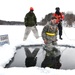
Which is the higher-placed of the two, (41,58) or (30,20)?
(30,20)

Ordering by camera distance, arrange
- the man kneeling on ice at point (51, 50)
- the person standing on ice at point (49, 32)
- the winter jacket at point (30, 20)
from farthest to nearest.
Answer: the winter jacket at point (30, 20) → the person standing on ice at point (49, 32) → the man kneeling on ice at point (51, 50)

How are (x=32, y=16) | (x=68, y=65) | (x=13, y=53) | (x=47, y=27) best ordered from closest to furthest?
1. (x=68, y=65)
2. (x=13, y=53)
3. (x=47, y=27)
4. (x=32, y=16)

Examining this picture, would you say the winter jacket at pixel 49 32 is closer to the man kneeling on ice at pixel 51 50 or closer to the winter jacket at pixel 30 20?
the man kneeling on ice at pixel 51 50

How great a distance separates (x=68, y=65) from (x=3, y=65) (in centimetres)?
115

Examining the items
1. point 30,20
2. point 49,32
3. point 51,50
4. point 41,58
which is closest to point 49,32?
point 49,32

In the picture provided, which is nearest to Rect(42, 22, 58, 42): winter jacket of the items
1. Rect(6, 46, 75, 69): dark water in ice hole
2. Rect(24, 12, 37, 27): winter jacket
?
Rect(6, 46, 75, 69): dark water in ice hole

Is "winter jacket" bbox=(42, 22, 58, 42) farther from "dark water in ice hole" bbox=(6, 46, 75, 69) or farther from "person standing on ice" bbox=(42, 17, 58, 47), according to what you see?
"dark water in ice hole" bbox=(6, 46, 75, 69)

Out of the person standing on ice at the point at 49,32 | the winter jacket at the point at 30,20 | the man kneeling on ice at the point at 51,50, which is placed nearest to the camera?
the man kneeling on ice at the point at 51,50

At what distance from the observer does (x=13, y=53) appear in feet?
18.0

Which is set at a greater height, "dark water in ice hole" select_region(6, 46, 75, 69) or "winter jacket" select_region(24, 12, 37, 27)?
"winter jacket" select_region(24, 12, 37, 27)

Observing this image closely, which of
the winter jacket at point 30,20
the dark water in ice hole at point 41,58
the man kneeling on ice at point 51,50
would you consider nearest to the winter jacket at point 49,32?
the man kneeling on ice at point 51,50

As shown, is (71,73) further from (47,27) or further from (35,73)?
(47,27)

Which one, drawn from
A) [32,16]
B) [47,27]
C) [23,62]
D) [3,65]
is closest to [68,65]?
[23,62]

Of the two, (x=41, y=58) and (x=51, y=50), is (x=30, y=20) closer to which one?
(x=51, y=50)
